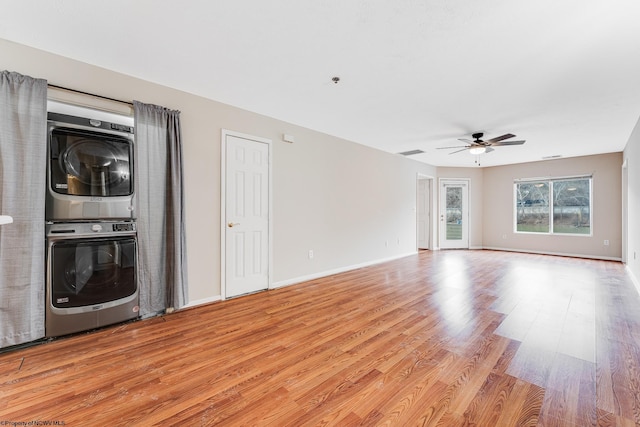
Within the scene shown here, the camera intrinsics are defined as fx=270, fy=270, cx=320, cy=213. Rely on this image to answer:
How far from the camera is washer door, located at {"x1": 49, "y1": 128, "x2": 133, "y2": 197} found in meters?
2.37

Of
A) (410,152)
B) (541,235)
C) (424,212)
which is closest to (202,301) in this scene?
(410,152)

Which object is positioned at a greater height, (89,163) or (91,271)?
(89,163)

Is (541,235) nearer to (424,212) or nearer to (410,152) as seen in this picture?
(424,212)

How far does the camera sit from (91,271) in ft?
8.24

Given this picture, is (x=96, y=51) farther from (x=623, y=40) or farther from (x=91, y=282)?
(x=623, y=40)

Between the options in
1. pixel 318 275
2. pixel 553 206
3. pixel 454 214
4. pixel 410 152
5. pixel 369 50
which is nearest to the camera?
pixel 369 50

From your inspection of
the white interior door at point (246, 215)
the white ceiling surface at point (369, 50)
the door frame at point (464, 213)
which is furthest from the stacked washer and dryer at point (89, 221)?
the door frame at point (464, 213)

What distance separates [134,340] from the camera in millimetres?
2352

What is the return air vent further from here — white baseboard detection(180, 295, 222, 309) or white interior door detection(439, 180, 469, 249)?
white baseboard detection(180, 295, 222, 309)

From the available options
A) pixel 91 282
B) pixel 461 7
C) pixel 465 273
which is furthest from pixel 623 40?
pixel 91 282

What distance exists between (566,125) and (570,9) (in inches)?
128

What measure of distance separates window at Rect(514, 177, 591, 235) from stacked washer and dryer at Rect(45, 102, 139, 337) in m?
8.92

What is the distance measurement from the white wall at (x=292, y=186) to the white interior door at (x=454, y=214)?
171 cm

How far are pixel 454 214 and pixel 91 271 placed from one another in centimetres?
841
